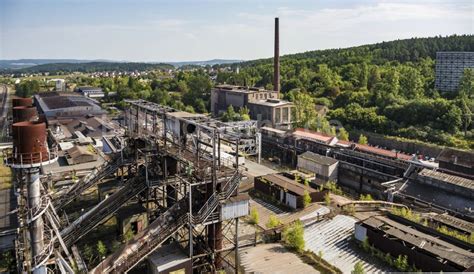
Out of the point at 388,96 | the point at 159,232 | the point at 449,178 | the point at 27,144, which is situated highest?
the point at 388,96

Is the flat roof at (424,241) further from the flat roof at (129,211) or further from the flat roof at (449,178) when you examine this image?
the flat roof at (129,211)

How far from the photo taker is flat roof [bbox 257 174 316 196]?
957 inches

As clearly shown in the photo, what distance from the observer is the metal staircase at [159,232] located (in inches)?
583

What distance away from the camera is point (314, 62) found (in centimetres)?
9638

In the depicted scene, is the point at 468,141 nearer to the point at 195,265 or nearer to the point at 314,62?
the point at 195,265

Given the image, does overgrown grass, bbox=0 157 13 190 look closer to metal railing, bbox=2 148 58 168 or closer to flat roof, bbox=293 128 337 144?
metal railing, bbox=2 148 58 168

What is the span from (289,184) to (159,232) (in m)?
12.2

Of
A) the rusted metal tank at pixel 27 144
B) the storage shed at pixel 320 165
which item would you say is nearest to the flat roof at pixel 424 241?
the storage shed at pixel 320 165

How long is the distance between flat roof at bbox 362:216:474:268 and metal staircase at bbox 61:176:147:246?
11374 mm

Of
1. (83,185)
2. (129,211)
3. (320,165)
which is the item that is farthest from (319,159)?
(83,185)

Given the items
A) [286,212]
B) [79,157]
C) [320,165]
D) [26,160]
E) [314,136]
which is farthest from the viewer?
[314,136]

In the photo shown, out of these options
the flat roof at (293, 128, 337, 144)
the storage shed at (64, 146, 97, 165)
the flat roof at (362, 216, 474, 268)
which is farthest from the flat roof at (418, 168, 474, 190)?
the storage shed at (64, 146, 97, 165)

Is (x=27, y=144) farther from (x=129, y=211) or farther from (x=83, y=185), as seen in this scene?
(x=83, y=185)

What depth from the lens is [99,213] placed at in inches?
710
